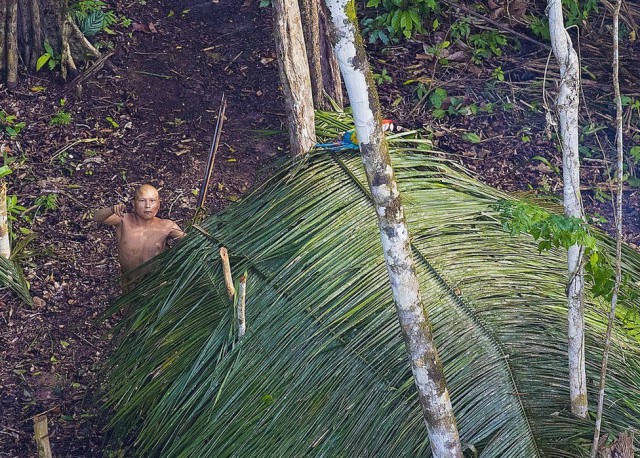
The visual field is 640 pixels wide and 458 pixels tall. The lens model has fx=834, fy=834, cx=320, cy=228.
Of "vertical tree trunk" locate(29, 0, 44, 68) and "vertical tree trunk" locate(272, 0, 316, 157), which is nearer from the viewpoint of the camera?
"vertical tree trunk" locate(272, 0, 316, 157)

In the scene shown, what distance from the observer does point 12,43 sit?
647 centimetres

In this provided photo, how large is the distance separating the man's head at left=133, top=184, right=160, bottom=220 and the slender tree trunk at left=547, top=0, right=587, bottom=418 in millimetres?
2140

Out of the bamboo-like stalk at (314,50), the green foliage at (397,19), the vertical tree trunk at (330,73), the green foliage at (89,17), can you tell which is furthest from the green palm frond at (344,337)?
the green foliage at (89,17)

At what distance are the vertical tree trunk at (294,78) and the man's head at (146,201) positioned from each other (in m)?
0.77

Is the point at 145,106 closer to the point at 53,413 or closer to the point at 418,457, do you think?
the point at 53,413

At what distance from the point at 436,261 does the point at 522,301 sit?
16.4 inches

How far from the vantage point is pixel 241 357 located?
144 inches

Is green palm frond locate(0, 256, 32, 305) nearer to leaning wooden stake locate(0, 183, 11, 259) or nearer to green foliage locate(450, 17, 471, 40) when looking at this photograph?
leaning wooden stake locate(0, 183, 11, 259)

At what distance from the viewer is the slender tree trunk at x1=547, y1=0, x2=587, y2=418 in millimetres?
3023

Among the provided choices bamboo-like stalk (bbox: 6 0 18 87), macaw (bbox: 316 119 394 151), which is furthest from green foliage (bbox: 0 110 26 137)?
macaw (bbox: 316 119 394 151)

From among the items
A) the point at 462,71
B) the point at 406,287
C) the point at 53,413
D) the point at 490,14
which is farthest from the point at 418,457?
the point at 490,14

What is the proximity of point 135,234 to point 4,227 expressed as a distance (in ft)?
3.76

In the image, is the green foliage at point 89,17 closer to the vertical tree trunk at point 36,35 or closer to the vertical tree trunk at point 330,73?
the vertical tree trunk at point 36,35

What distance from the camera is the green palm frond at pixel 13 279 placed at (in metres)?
5.17
